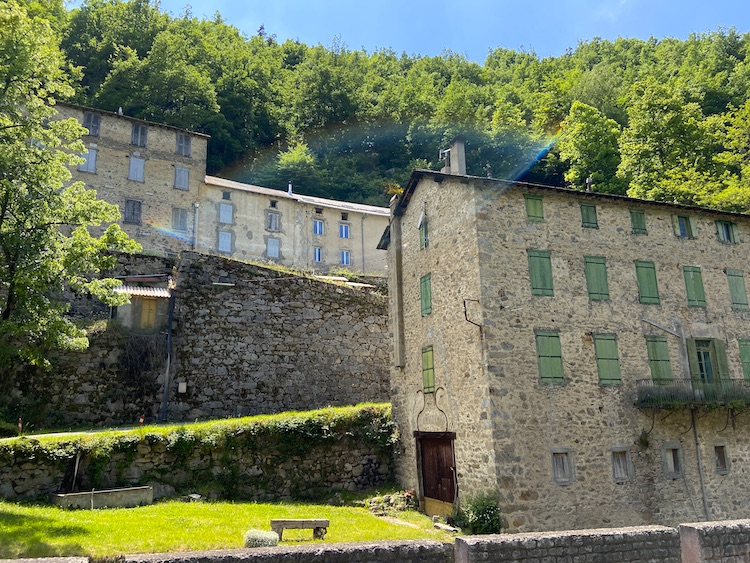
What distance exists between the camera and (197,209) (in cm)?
3703

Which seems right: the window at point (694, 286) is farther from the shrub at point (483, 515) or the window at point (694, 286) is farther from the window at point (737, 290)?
the shrub at point (483, 515)

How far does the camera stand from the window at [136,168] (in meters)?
35.4

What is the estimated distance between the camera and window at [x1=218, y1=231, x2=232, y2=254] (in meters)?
37.4

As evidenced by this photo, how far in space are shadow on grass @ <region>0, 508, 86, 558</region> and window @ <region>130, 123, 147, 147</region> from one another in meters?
28.3

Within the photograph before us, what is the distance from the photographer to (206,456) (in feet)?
52.7

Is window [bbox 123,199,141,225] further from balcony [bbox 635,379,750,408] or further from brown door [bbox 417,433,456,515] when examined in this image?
balcony [bbox 635,379,750,408]

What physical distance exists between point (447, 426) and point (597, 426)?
4091mm

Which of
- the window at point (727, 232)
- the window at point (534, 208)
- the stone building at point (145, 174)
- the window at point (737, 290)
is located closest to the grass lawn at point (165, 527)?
the window at point (534, 208)

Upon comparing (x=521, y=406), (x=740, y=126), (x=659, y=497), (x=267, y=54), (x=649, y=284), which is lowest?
(x=659, y=497)

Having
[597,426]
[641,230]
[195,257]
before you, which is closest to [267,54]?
[195,257]

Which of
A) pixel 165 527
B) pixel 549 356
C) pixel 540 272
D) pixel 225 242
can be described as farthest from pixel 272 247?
pixel 165 527

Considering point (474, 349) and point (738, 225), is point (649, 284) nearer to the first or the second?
point (738, 225)

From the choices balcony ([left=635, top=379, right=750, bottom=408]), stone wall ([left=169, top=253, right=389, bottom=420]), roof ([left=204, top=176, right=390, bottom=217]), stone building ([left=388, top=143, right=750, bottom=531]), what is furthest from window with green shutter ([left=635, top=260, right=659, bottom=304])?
roof ([left=204, top=176, right=390, bottom=217])

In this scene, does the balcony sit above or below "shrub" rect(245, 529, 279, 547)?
above
